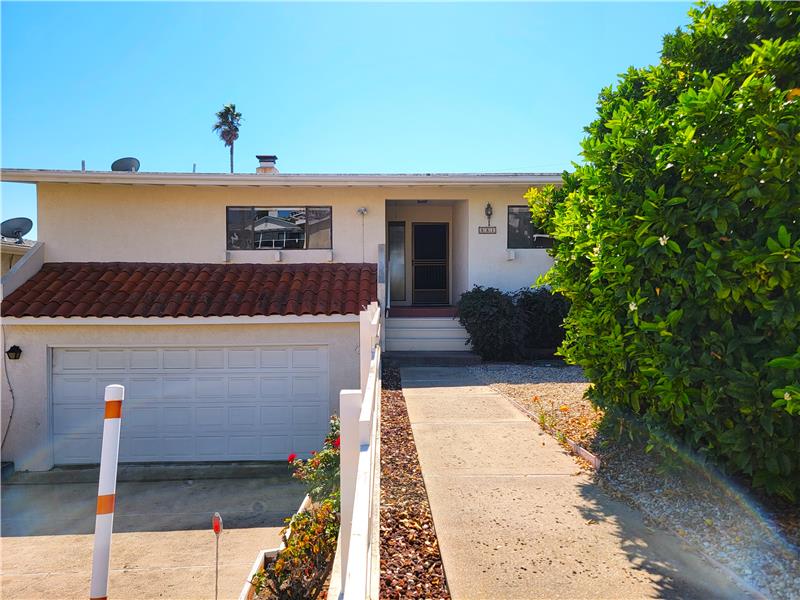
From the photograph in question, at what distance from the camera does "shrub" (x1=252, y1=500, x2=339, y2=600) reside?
432 centimetres

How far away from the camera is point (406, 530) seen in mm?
3885

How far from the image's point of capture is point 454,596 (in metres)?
3.05

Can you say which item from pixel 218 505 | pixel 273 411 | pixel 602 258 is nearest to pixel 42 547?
pixel 218 505

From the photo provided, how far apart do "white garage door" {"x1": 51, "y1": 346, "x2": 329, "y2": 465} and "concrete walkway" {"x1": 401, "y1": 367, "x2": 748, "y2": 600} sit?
4.56 metres

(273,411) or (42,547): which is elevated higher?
(273,411)

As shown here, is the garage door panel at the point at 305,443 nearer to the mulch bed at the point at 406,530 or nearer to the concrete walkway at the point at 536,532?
the mulch bed at the point at 406,530

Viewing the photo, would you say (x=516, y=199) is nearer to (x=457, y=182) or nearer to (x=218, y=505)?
(x=457, y=182)

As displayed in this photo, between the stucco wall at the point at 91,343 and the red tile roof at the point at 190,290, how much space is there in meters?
0.34

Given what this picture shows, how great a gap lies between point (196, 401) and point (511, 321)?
22.7 ft

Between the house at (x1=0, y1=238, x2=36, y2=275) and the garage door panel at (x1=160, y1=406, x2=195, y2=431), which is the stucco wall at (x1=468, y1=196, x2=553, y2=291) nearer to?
the garage door panel at (x1=160, y1=406, x2=195, y2=431)

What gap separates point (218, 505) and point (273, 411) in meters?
2.43

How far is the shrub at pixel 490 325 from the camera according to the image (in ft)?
39.0

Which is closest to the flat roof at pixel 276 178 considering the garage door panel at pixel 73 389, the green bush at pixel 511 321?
the green bush at pixel 511 321

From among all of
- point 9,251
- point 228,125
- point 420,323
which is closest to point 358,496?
point 420,323
